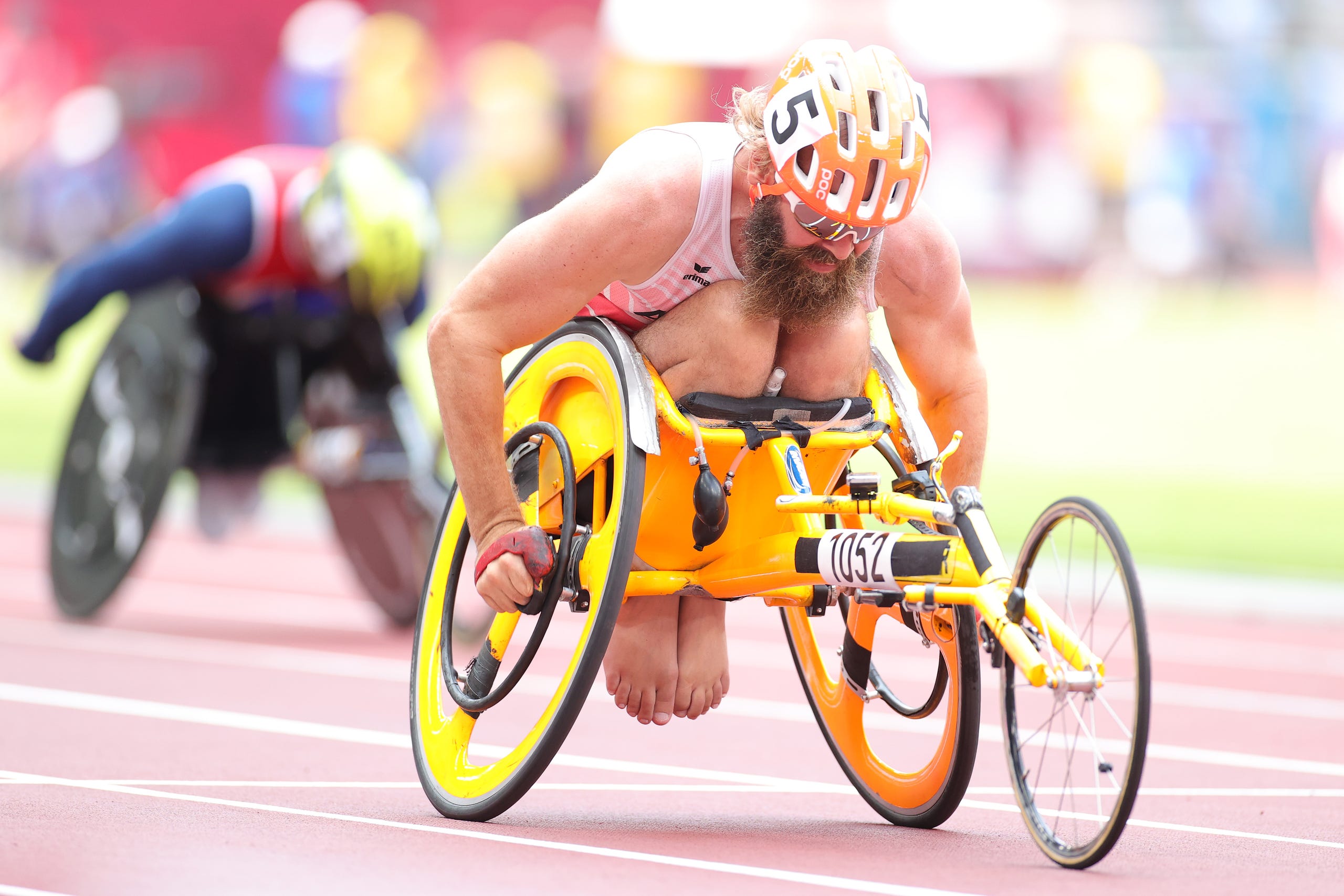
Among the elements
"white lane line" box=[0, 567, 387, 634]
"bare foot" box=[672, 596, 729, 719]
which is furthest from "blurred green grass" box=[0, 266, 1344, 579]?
"bare foot" box=[672, 596, 729, 719]

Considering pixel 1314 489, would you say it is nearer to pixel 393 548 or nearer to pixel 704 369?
pixel 393 548

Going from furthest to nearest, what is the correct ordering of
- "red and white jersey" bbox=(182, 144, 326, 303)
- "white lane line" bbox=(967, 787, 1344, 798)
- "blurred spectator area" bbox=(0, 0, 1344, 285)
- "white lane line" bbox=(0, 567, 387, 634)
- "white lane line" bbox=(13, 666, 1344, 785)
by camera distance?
"blurred spectator area" bbox=(0, 0, 1344, 285)
"white lane line" bbox=(0, 567, 387, 634)
"red and white jersey" bbox=(182, 144, 326, 303)
"white lane line" bbox=(13, 666, 1344, 785)
"white lane line" bbox=(967, 787, 1344, 798)

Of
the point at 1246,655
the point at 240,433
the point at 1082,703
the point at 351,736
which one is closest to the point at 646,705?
the point at 1082,703

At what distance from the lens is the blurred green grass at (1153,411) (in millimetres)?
15633

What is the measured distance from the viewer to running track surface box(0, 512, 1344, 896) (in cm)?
425

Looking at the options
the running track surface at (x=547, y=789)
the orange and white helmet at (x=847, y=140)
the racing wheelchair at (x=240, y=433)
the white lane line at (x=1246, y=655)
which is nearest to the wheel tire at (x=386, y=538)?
the racing wheelchair at (x=240, y=433)

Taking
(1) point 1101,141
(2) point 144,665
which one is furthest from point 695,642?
(1) point 1101,141

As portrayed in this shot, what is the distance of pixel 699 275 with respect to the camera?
483 cm

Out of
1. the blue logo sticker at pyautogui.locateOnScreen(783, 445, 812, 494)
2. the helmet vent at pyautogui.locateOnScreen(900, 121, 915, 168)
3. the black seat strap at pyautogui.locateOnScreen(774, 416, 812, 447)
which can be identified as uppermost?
the helmet vent at pyautogui.locateOnScreen(900, 121, 915, 168)

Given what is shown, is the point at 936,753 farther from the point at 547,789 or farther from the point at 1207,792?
the point at 1207,792

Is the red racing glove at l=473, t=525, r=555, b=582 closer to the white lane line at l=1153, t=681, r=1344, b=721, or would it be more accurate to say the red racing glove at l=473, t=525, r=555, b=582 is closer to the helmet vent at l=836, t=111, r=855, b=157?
the helmet vent at l=836, t=111, r=855, b=157

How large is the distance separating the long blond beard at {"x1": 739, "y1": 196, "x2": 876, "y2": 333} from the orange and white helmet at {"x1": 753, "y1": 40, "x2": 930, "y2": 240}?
72 millimetres

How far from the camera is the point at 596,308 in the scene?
5051 mm

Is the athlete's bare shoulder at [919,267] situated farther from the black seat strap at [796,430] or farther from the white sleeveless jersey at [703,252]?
the black seat strap at [796,430]
